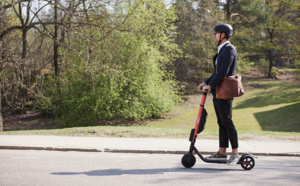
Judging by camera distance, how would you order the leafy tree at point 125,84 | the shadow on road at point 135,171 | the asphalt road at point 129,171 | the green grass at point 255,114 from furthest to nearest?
the leafy tree at point 125,84
the green grass at point 255,114
the shadow on road at point 135,171
the asphalt road at point 129,171

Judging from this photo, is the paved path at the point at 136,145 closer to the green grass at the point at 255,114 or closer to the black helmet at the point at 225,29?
the green grass at the point at 255,114

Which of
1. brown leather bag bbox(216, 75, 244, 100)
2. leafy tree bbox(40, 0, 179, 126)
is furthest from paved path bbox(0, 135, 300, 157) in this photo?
leafy tree bbox(40, 0, 179, 126)

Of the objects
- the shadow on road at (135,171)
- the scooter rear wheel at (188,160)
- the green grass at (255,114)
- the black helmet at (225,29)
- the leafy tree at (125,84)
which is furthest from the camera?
the leafy tree at (125,84)

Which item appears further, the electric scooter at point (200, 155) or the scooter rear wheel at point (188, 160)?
the scooter rear wheel at point (188, 160)

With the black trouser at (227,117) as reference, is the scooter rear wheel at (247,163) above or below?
below

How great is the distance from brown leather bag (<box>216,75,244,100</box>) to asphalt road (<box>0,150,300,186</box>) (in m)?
1.17

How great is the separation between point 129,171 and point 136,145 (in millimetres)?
2219

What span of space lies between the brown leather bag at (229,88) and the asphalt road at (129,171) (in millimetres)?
1174

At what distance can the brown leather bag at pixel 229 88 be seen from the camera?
198 inches

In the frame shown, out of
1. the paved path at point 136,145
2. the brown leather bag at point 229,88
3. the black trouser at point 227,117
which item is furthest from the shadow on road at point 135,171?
the paved path at point 136,145

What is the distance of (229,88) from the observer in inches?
199

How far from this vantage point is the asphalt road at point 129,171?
4562 millimetres

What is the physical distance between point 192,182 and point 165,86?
17.6 meters

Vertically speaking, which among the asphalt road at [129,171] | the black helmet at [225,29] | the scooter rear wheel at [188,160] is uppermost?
the black helmet at [225,29]
